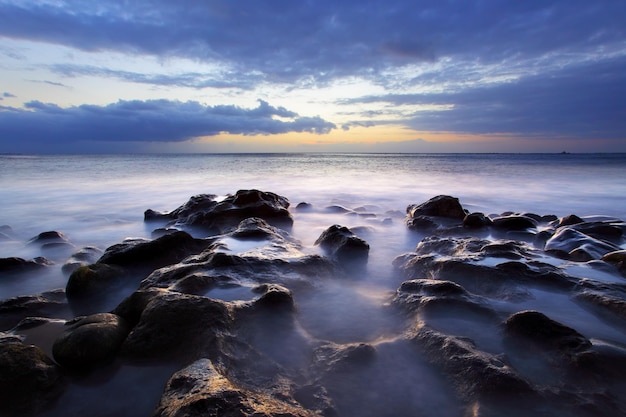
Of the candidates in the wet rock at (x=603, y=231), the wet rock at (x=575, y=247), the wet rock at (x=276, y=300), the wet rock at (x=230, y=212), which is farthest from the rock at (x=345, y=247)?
the wet rock at (x=603, y=231)

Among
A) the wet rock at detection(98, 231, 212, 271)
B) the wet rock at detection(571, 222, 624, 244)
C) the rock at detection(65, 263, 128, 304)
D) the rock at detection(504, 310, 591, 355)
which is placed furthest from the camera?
the wet rock at detection(571, 222, 624, 244)

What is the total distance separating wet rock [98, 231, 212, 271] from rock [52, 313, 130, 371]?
1863 millimetres

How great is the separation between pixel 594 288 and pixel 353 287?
7.36ft

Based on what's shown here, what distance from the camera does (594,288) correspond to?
3.29 metres

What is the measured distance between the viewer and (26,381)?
2.00m

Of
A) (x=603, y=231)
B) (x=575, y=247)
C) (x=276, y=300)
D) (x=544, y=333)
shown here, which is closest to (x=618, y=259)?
(x=575, y=247)

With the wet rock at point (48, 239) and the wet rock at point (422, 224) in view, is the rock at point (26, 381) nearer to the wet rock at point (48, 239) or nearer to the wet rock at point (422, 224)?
the wet rock at point (48, 239)

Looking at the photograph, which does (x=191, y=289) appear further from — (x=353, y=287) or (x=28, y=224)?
(x=28, y=224)

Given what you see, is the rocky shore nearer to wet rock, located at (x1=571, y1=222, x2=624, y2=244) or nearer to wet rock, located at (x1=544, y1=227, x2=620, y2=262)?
wet rock, located at (x1=544, y1=227, x2=620, y2=262)

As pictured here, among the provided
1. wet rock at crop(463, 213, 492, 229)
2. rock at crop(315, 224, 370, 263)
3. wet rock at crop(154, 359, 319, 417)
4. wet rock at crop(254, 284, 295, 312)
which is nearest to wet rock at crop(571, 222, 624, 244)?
wet rock at crop(463, 213, 492, 229)

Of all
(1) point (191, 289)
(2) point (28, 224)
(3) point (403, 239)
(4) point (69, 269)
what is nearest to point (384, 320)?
(1) point (191, 289)

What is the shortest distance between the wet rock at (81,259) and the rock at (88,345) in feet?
7.91

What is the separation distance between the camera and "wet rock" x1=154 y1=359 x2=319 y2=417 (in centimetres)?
158

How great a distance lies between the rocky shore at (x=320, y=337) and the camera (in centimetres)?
196
